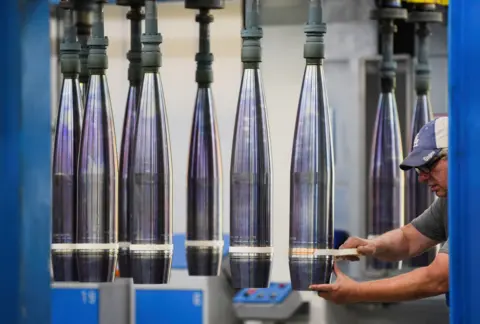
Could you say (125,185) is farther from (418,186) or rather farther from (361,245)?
(418,186)

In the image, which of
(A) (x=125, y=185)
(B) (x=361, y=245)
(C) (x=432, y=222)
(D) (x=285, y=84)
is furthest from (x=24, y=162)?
(D) (x=285, y=84)

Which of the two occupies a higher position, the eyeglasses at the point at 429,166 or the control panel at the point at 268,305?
the eyeglasses at the point at 429,166

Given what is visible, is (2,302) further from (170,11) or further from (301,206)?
(170,11)

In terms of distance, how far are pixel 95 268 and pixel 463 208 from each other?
2.79 ft

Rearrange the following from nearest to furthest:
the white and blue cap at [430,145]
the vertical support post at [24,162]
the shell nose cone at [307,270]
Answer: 1. the vertical support post at [24,162]
2. the shell nose cone at [307,270]
3. the white and blue cap at [430,145]

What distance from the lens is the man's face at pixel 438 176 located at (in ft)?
8.65

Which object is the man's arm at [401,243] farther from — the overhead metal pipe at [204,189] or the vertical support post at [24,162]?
the vertical support post at [24,162]

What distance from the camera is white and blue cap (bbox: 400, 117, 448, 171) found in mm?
2617

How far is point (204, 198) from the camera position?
235cm

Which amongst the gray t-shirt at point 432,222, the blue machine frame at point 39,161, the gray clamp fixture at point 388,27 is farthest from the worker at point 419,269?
the blue machine frame at point 39,161

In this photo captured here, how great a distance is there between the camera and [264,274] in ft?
7.32

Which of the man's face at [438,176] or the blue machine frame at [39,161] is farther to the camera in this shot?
the man's face at [438,176]

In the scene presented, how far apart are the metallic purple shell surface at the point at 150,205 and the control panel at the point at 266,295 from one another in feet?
8.25

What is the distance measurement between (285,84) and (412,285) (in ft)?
6.48
